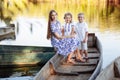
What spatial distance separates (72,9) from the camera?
2.84m

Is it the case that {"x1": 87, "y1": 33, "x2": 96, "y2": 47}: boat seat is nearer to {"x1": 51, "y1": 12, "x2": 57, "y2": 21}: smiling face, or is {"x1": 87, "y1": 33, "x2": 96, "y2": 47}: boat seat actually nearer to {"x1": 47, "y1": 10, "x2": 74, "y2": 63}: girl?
{"x1": 47, "y1": 10, "x2": 74, "y2": 63}: girl

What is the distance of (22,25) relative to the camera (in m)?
2.87

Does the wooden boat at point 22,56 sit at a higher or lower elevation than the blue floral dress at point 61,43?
lower

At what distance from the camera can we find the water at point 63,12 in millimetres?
2842

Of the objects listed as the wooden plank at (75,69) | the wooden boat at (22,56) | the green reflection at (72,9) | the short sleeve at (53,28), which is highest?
the green reflection at (72,9)

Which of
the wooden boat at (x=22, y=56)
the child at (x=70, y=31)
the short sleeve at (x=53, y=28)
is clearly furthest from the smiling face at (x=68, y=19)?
the wooden boat at (x=22, y=56)

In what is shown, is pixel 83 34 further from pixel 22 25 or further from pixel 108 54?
pixel 22 25

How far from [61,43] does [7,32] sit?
44 centimetres

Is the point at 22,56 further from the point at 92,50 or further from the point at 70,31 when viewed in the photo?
the point at 92,50

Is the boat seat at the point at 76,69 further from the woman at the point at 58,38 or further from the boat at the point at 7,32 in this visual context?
the boat at the point at 7,32

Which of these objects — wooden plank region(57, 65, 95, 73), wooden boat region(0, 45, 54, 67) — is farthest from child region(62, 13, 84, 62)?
wooden boat region(0, 45, 54, 67)

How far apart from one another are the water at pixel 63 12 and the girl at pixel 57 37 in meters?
0.05

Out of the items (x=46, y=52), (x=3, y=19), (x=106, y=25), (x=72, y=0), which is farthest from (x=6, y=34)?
(x=106, y=25)

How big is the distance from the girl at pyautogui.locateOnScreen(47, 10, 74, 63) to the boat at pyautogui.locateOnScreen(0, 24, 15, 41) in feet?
0.91
